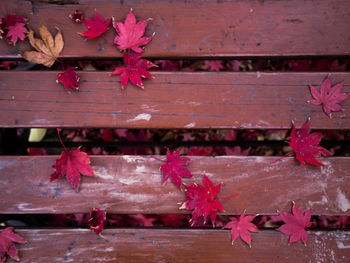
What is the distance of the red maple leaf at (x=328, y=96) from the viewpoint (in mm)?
1007

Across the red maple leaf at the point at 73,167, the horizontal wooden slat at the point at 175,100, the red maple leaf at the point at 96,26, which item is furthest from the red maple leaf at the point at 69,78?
the red maple leaf at the point at 73,167

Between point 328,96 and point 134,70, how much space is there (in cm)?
85

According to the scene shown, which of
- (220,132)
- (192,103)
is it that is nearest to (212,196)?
(192,103)

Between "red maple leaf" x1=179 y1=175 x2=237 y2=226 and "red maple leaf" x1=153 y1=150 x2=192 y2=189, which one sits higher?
"red maple leaf" x1=153 y1=150 x2=192 y2=189

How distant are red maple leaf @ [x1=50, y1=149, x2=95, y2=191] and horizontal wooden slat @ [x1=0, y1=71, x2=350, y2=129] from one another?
0.14 metres

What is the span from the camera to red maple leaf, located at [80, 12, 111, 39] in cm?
98

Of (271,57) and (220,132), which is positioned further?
(220,132)

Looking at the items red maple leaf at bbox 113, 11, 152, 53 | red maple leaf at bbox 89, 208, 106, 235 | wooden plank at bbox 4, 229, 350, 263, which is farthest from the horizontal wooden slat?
wooden plank at bbox 4, 229, 350, 263

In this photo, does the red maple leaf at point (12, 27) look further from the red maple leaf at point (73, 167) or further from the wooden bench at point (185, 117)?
the red maple leaf at point (73, 167)

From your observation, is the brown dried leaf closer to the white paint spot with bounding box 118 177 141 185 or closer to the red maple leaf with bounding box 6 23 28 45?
the red maple leaf with bounding box 6 23 28 45

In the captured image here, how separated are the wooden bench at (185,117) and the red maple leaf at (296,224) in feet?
0.12

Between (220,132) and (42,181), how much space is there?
3.59 feet

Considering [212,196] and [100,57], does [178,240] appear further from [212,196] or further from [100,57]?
[100,57]

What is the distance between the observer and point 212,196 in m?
1.02
